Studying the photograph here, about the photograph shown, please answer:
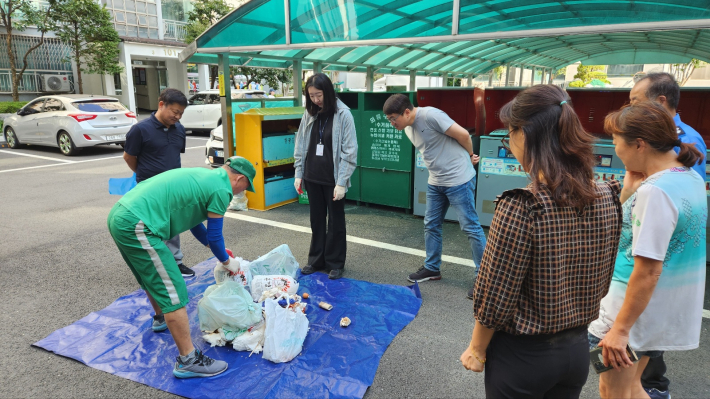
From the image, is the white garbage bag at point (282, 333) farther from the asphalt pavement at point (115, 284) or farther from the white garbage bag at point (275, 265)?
the white garbage bag at point (275, 265)

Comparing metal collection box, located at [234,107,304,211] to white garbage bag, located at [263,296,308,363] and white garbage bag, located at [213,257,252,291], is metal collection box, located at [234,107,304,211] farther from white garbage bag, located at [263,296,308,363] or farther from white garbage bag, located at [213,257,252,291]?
white garbage bag, located at [263,296,308,363]

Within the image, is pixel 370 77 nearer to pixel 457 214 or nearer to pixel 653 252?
pixel 457 214

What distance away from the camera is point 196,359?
2920 millimetres

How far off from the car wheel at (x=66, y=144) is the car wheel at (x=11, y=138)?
7.27 feet

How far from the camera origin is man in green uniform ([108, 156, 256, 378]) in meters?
2.70

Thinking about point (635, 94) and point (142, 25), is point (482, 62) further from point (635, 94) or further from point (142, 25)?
point (142, 25)

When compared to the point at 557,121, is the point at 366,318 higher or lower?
lower

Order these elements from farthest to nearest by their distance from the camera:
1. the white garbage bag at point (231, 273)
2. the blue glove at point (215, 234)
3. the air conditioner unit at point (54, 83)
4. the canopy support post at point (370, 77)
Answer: the air conditioner unit at point (54, 83), the canopy support post at point (370, 77), the white garbage bag at point (231, 273), the blue glove at point (215, 234)

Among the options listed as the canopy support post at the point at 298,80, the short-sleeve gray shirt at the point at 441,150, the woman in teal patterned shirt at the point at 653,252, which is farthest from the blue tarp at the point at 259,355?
the canopy support post at the point at 298,80

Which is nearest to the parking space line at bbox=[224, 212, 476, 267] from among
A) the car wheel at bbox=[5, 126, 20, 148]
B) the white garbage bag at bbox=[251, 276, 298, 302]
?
the white garbage bag at bbox=[251, 276, 298, 302]

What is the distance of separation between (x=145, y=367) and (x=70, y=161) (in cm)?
1031

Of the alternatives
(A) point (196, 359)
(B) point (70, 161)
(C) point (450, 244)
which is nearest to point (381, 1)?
(C) point (450, 244)

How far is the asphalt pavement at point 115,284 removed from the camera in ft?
9.41

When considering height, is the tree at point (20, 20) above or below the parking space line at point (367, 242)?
above
